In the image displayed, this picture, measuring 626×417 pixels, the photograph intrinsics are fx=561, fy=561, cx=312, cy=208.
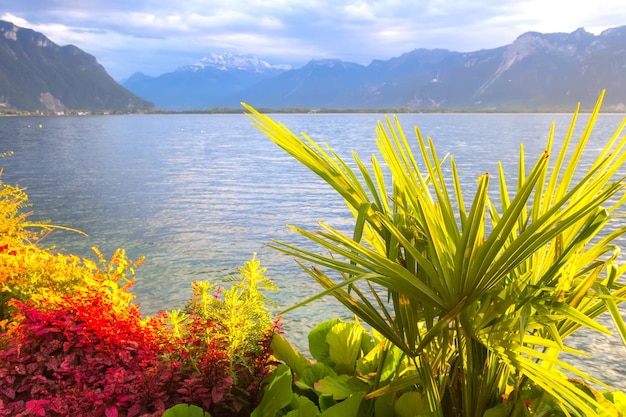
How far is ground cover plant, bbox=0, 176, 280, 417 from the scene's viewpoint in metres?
2.46

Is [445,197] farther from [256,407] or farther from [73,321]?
[73,321]

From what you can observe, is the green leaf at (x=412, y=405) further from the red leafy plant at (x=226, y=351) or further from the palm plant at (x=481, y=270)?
the red leafy plant at (x=226, y=351)

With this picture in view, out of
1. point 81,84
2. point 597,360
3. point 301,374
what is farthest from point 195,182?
point 81,84

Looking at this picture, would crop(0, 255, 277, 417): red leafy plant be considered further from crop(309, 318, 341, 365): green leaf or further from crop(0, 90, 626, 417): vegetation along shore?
crop(309, 318, 341, 365): green leaf

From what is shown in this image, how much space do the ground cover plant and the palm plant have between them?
67 cm

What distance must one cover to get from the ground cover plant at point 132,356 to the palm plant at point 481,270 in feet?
2.19

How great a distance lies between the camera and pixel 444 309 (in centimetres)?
189

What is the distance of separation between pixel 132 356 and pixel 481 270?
197 cm

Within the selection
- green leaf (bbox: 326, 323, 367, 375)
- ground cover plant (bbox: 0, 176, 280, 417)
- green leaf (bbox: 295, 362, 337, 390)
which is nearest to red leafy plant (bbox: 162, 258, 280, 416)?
ground cover plant (bbox: 0, 176, 280, 417)

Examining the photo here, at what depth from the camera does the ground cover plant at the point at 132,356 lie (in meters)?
2.46

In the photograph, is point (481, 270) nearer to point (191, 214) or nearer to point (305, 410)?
point (305, 410)

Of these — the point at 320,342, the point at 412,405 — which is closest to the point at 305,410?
the point at 412,405

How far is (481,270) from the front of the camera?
1.74 m

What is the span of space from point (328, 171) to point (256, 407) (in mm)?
1262
